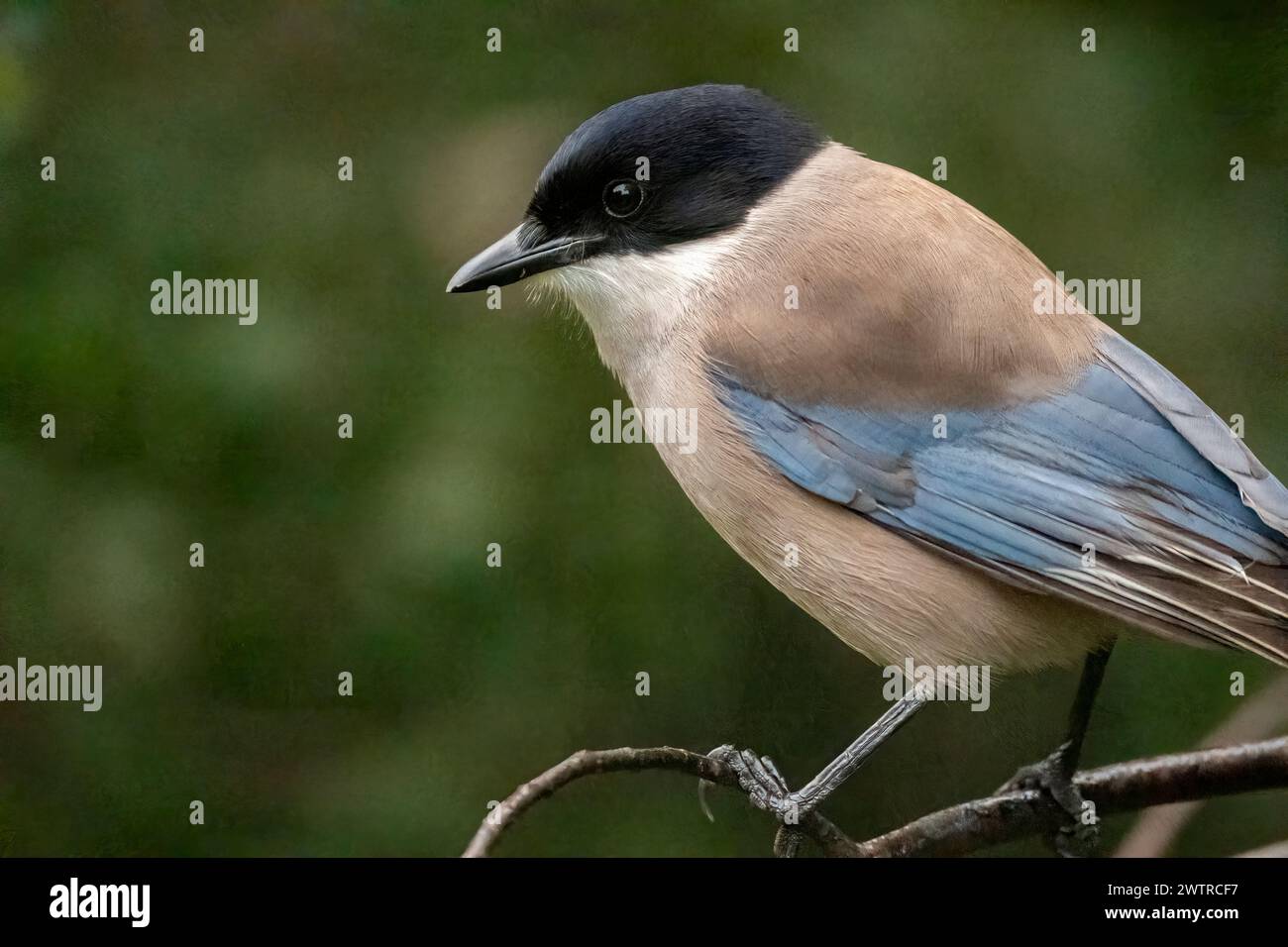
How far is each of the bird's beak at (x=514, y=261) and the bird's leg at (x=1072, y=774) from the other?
3.52ft

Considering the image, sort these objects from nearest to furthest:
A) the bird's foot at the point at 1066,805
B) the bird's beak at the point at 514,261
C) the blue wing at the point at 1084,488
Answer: the blue wing at the point at 1084,488
the bird's beak at the point at 514,261
the bird's foot at the point at 1066,805

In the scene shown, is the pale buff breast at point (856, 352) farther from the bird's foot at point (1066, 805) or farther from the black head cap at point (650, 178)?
the bird's foot at point (1066, 805)

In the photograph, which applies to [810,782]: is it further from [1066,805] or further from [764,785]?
[1066,805]

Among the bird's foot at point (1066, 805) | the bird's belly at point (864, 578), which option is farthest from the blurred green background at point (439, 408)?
the bird's belly at point (864, 578)

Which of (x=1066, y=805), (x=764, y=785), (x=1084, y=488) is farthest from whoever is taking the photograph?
(x=1066, y=805)

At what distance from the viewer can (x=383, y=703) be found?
2955mm

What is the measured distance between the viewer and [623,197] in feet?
8.34

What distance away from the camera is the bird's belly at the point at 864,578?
2424 mm

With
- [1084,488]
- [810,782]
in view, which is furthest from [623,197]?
[810,782]

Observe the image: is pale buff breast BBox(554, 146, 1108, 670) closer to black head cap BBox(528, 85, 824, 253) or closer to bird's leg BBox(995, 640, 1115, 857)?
black head cap BBox(528, 85, 824, 253)

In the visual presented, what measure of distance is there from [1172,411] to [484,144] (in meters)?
1.29

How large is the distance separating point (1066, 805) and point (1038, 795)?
5 cm

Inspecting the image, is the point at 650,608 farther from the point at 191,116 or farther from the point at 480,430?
the point at 191,116
